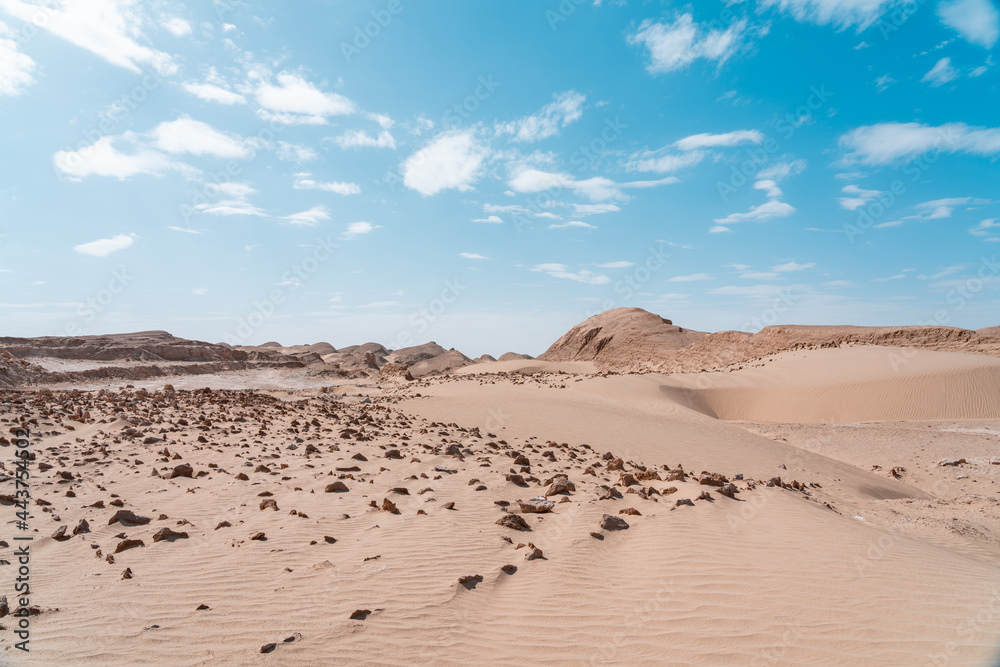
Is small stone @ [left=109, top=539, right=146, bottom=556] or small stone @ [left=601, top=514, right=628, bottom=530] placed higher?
small stone @ [left=601, top=514, right=628, bottom=530]

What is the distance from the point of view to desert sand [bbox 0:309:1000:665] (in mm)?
3730

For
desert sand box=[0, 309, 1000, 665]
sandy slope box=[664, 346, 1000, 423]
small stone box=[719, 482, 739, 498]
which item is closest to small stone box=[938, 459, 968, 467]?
desert sand box=[0, 309, 1000, 665]

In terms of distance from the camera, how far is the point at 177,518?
624 cm

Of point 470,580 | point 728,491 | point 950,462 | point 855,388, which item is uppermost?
point 855,388

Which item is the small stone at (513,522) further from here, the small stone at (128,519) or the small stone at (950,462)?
the small stone at (950,462)

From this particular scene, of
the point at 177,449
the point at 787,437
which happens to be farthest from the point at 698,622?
the point at 787,437

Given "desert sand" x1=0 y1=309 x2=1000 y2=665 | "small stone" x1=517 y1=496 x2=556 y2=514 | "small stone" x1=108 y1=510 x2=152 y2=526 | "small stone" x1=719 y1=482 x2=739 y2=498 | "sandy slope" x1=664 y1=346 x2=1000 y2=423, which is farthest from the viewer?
"sandy slope" x1=664 y1=346 x2=1000 y2=423

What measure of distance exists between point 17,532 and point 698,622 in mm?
7270

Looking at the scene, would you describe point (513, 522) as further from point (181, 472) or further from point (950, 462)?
point (950, 462)

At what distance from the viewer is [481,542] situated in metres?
5.67

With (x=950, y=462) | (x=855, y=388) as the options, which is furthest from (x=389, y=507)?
(x=855, y=388)

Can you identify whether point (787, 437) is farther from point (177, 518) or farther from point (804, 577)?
point (177, 518)

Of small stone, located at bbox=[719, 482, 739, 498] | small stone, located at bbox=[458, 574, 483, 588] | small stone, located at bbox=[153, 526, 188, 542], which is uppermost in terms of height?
small stone, located at bbox=[719, 482, 739, 498]

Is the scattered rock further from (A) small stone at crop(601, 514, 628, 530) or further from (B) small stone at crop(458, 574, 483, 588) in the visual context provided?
(A) small stone at crop(601, 514, 628, 530)
